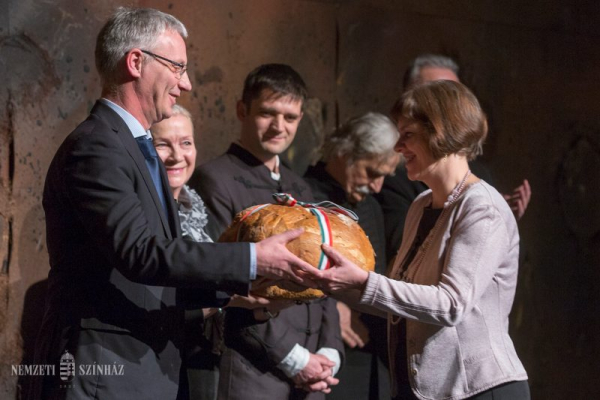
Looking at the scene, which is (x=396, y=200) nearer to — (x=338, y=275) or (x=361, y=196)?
(x=361, y=196)

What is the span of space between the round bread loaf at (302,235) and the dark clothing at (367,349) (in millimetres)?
1209

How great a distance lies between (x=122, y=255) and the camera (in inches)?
85.5

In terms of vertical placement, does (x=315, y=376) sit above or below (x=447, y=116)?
below

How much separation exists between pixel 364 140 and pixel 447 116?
4.08 ft

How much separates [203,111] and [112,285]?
2.13 metres

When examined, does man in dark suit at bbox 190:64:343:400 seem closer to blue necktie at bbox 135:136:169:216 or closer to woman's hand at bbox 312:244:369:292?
woman's hand at bbox 312:244:369:292

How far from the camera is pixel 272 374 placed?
3338 mm

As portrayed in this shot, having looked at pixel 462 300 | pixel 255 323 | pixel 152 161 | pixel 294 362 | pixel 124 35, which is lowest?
pixel 294 362

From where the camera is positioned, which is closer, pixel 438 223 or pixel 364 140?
pixel 438 223

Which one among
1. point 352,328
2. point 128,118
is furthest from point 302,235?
point 352,328

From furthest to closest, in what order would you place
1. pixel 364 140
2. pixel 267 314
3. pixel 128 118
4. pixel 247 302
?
1. pixel 364 140
2. pixel 267 314
3. pixel 247 302
4. pixel 128 118

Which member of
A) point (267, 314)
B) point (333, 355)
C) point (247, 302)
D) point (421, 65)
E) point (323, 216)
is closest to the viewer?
point (323, 216)

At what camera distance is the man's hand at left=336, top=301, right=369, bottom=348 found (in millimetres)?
3848

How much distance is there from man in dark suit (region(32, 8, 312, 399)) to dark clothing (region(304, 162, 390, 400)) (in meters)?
1.52
